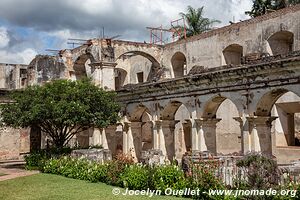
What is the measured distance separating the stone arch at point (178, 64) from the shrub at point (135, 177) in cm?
1543

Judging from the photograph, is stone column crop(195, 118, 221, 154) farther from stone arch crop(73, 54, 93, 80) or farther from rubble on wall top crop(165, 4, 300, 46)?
stone arch crop(73, 54, 93, 80)

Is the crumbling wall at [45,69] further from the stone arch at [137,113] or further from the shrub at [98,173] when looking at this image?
the shrub at [98,173]

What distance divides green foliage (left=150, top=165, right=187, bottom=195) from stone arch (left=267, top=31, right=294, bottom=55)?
12.1 metres

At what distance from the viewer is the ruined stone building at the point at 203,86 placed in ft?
49.1

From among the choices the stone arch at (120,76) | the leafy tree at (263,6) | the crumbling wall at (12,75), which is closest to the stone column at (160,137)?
the stone arch at (120,76)

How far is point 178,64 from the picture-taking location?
2783 cm

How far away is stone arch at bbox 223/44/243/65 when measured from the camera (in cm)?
2348

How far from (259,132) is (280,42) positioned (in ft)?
27.5

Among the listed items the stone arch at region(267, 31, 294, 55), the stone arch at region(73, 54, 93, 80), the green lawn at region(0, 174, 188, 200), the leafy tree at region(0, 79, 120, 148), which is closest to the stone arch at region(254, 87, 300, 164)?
the stone arch at region(267, 31, 294, 55)

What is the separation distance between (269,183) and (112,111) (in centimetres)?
1189

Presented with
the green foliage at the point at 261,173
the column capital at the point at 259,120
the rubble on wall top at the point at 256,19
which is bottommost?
the green foliage at the point at 261,173

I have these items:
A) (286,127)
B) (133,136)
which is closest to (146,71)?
(133,136)

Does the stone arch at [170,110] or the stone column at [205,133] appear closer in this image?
the stone column at [205,133]

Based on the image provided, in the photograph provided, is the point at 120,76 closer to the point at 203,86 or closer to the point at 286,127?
the point at 286,127
